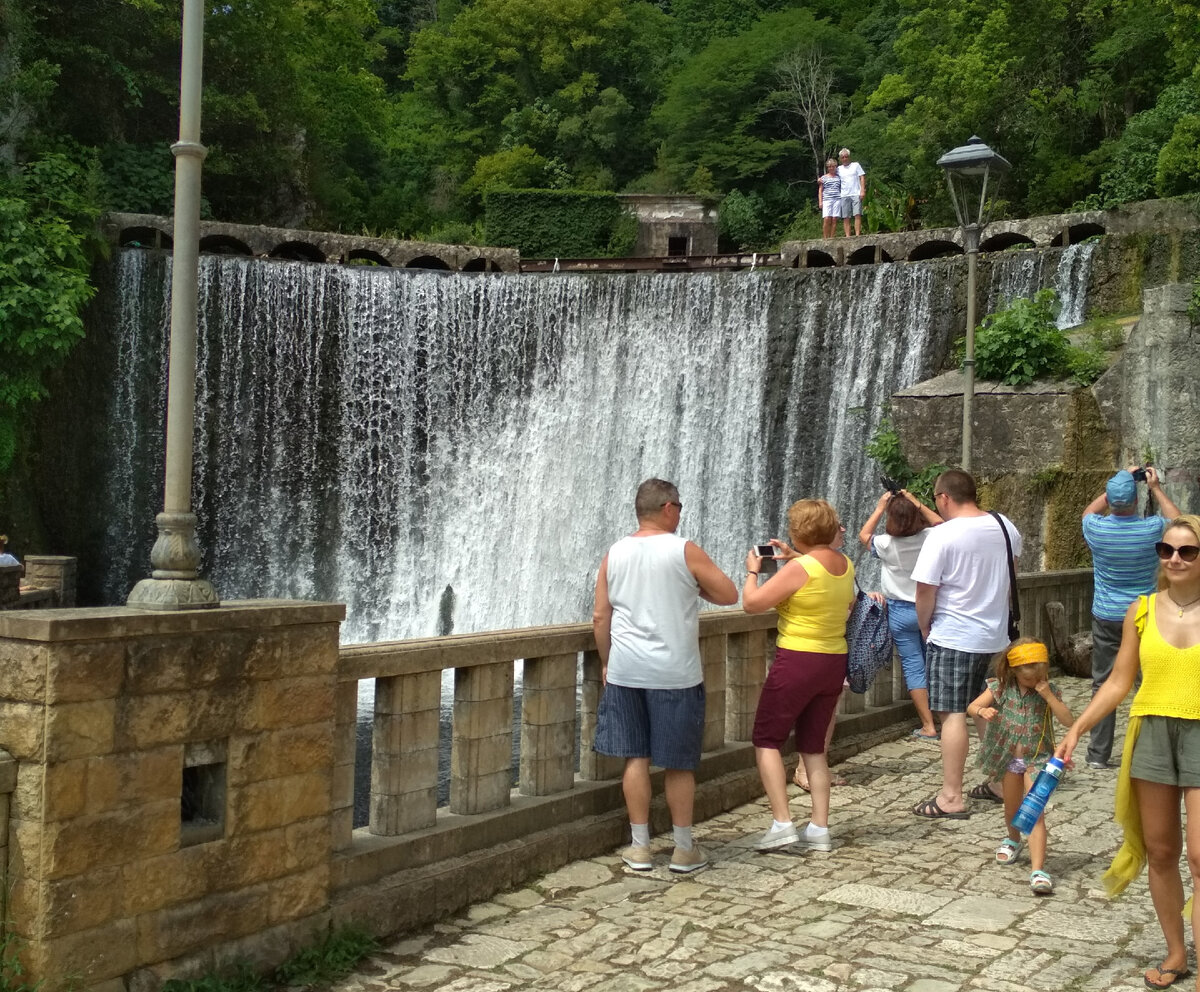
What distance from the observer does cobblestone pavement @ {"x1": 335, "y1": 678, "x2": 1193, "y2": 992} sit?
4.69 meters

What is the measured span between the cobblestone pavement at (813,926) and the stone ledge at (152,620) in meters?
1.25

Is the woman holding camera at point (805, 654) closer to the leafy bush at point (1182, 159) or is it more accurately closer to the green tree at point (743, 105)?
the leafy bush at point (1182, 159)

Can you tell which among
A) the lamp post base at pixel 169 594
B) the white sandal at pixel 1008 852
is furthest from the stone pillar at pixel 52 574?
the white sandal at pixel 1008 852

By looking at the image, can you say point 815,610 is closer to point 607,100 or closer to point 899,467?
point 899,467

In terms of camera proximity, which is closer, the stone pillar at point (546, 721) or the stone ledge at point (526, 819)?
the stone ledge at point (526, 819)

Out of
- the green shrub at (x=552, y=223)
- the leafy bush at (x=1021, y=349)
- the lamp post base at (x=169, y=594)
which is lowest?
the lamp post base at (x=169, y=594)

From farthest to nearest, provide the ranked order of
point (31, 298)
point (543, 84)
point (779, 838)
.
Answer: point (543, 84), point (31, 298), point (779, 838)

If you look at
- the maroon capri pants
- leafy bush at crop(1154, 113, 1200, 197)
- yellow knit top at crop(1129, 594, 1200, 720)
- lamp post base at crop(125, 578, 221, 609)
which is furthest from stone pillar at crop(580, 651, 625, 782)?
leafy bush at crop(1154, 113, 1200, 197)

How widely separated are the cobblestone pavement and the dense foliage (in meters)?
20.3

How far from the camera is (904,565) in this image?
8.12m

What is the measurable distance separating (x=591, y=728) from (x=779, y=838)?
39.1 inches

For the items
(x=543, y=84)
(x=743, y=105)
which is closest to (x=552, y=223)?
(x=743, y=105)

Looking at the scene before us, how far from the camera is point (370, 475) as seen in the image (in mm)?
21906

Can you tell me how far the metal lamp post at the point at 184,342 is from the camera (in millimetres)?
4641
